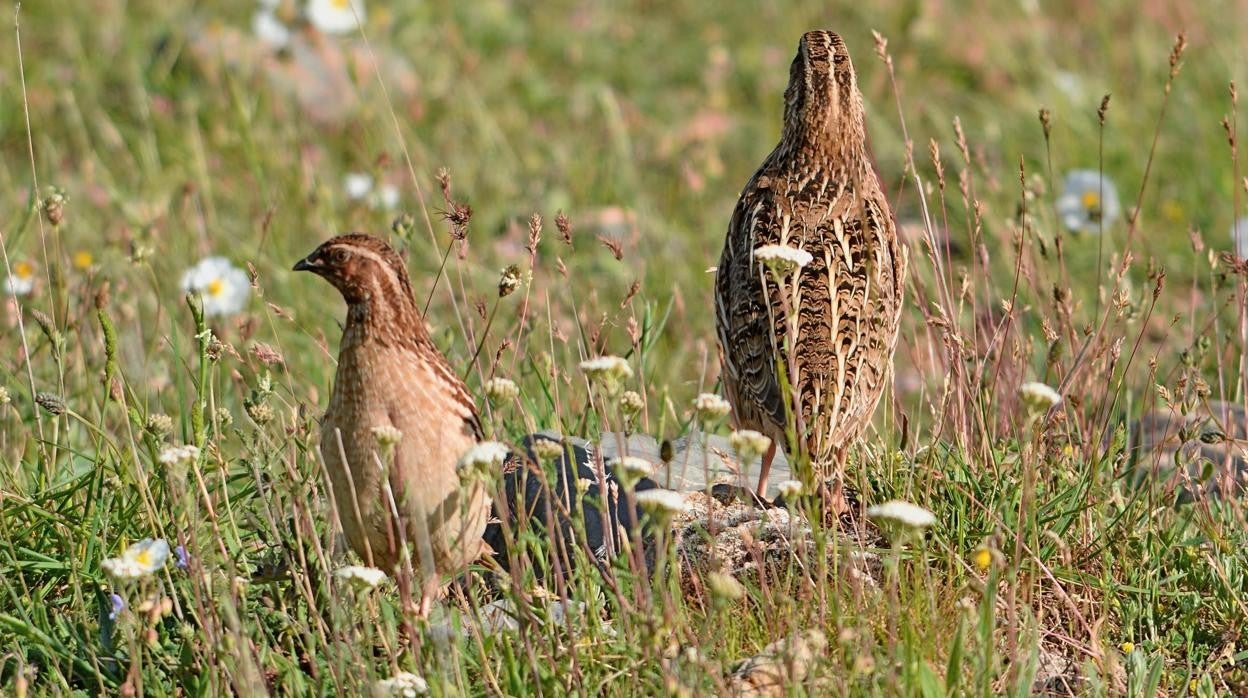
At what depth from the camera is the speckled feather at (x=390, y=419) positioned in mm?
4441

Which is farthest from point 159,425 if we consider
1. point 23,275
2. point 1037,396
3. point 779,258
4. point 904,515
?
point 23,275

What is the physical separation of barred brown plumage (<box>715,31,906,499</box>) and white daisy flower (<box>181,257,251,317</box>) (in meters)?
2.57

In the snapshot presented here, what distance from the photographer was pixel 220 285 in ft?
24.5

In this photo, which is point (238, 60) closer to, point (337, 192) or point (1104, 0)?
point (337, 192)

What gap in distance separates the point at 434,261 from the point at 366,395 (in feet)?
16.6

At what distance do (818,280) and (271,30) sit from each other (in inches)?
268

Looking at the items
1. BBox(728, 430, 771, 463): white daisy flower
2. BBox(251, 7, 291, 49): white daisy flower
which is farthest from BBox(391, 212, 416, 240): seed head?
BBox(251, 7, 291, 49): white daisy flower

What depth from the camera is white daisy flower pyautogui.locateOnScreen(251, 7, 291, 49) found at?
11.3 m

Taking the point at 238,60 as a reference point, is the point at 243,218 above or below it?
below

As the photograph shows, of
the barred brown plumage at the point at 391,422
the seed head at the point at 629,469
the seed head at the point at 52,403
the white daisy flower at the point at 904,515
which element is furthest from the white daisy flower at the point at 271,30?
the white daisy flower at the point at 904,515

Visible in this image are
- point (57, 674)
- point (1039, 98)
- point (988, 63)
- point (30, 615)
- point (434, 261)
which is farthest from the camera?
point (988, 63)

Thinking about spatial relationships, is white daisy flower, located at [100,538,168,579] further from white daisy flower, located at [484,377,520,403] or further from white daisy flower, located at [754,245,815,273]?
white daisy flower, located at [754,245,815,273]

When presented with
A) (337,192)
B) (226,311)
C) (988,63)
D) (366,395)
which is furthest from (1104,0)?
(366,395)

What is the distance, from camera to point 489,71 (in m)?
12.3
